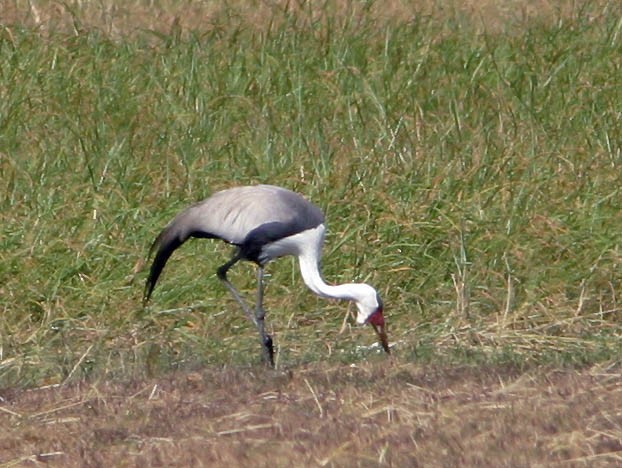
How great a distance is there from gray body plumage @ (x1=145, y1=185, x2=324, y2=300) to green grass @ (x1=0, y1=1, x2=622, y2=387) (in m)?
0.47

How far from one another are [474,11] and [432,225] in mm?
3840

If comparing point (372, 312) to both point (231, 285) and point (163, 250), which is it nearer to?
point (231, 285)

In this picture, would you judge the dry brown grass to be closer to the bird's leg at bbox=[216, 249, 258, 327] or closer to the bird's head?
the bird's leg at bbox=[216, 249, 258, 327]

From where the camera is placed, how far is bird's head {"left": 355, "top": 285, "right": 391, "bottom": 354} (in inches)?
264

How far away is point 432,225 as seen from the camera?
7.79 m

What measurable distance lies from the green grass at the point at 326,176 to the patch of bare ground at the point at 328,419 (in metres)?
0.44

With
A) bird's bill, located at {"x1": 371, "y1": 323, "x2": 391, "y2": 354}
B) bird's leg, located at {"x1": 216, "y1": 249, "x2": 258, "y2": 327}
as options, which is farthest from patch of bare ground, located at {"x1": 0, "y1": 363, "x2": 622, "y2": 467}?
bird's leg, located at {"x1": 216, "y1": 249, "x2": 258, "y2": 327}

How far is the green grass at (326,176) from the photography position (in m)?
7.13

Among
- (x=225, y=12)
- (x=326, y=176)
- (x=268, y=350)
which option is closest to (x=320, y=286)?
(x=268, y=350)

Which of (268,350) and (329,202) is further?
(329,202)

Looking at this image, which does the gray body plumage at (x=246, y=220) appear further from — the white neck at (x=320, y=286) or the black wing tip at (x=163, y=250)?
the white neck at (x=320, y=286)

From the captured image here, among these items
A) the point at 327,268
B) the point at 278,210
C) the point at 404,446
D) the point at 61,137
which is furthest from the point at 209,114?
the point at 404,446

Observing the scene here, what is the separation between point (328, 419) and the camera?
532 centimetres

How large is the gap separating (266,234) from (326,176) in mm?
1549
